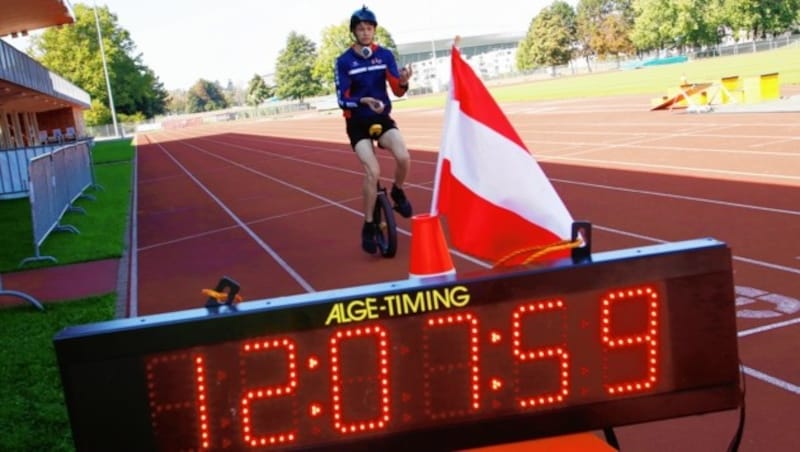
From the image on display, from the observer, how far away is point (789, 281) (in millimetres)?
5805

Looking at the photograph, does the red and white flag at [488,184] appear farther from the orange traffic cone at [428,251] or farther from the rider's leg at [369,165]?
the rider's leg at [369,165]

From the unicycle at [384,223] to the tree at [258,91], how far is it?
5787 inches

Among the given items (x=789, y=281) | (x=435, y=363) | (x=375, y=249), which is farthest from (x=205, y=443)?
(x=375, y=249)

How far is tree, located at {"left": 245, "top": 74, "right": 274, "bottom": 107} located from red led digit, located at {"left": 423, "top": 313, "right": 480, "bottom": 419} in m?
153

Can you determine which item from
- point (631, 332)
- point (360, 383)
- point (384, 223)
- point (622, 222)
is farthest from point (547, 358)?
point (622, 222)

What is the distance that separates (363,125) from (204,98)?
191m

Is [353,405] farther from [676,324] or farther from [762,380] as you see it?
[762,380]

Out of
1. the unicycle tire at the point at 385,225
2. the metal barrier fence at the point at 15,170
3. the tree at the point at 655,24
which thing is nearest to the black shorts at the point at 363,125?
the unicycle tire at the point at 385,225

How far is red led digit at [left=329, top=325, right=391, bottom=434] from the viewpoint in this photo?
241 cm

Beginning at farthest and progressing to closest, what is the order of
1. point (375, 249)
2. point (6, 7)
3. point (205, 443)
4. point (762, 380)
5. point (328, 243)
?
point (6, 7) → point (328, 243) → point (375, 249) → point (762, 380) → point (205, 443)

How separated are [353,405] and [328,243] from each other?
710 cm

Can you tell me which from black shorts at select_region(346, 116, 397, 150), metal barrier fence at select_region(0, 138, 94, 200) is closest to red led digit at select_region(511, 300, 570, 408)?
black shorts at select_region(346, 116, 397, 150)

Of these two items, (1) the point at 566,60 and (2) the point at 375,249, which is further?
(1) the point at 566,60

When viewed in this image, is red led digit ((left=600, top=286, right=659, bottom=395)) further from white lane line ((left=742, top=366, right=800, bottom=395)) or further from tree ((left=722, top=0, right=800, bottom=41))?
tree ((left=722, top=0, right=800, bottom=41))
